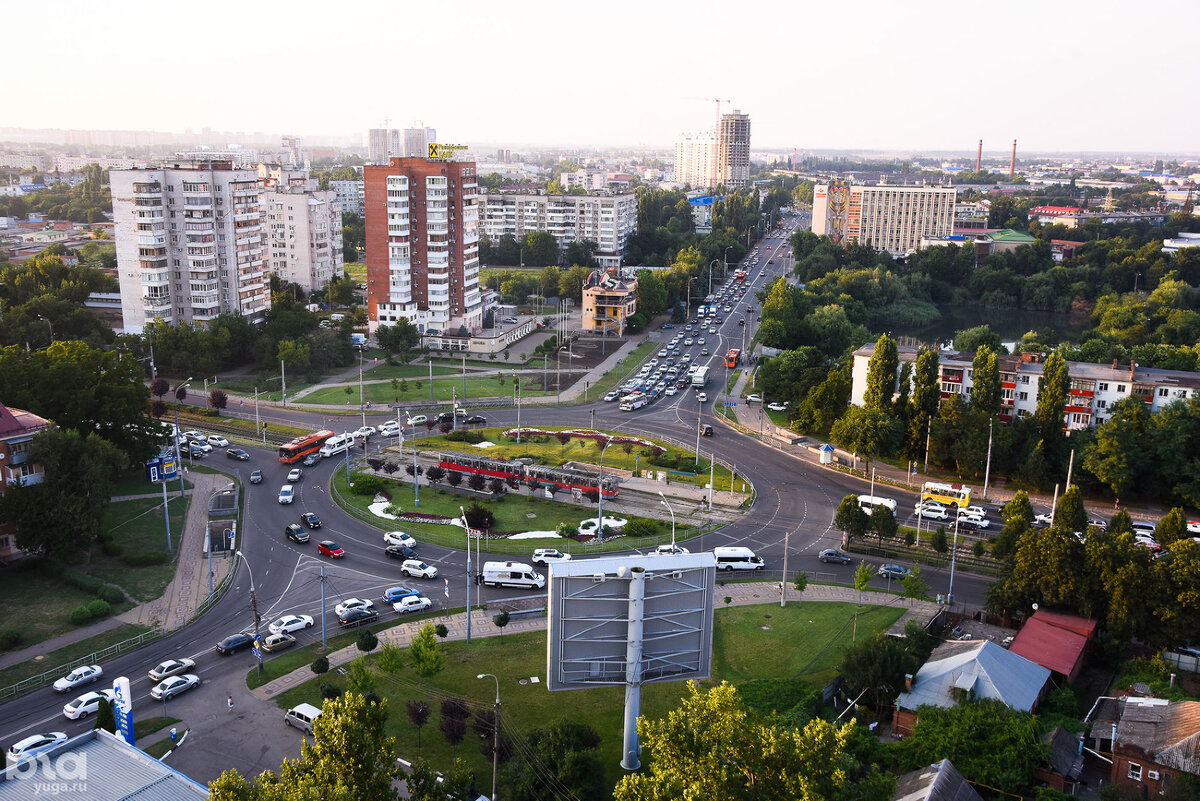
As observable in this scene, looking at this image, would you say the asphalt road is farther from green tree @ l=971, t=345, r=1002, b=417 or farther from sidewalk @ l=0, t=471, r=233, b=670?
green tree @ l=971, t=345, r=1002, b=417

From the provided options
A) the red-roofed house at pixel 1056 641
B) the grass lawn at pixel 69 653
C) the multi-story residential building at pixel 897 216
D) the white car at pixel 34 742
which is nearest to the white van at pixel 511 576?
the grass lawn at pixel 69 653

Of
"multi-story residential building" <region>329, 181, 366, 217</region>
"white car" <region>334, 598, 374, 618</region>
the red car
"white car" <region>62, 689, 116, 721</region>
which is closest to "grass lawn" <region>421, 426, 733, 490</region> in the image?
the red car

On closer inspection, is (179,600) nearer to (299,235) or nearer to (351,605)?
(351,605)

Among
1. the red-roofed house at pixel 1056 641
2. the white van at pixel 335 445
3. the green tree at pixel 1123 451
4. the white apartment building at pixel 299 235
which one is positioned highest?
Result: the white apartment building at pixel 299 235

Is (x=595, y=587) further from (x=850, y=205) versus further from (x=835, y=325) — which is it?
Result: (x=850, y=205)

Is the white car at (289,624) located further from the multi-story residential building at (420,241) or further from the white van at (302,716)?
the multi-story residential building at (420,241)

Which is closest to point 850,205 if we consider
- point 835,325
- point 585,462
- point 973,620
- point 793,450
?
point 835,325
